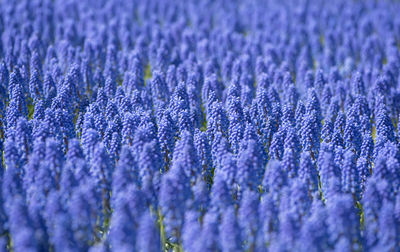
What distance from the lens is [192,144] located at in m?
8.82

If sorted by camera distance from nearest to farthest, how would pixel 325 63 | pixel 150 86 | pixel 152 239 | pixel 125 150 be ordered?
pixel 152 239, pixel 125 150, pixel 150 86, pixel 325 63

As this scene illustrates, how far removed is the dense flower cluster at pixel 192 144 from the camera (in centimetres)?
682

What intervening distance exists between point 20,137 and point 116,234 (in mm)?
3304

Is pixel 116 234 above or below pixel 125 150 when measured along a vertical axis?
below

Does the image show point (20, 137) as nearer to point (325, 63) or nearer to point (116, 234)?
point (116, 234)

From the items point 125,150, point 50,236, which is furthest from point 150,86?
point 50,236

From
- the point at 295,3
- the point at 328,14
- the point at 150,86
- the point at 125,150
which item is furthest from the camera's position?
the point at 295,3

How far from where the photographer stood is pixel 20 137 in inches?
339

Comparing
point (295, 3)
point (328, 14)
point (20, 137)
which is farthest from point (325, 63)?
point (20, 137)

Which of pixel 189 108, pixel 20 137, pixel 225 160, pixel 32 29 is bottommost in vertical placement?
pixel 225 160

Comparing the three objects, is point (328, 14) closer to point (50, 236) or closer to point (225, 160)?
point (225, 160)

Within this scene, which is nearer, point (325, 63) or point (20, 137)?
point (20, 137)

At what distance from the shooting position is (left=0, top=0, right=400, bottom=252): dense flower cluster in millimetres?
6816

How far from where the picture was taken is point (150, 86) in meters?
12.5
